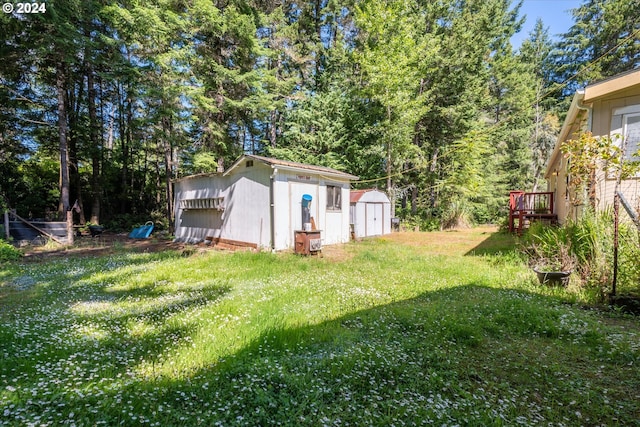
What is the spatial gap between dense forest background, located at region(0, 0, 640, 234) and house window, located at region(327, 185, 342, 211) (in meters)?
5.90

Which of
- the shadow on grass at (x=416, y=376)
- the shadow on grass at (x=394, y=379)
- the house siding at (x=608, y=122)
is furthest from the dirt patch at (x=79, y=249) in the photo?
the house siding at (x=608, y=122)

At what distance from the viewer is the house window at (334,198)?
37.0 ft

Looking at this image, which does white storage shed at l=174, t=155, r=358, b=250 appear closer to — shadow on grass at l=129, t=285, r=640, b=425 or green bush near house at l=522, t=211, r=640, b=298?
shadow on grass at l=129, t=285, r=640, b=425

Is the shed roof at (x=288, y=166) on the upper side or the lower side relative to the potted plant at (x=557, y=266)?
upper

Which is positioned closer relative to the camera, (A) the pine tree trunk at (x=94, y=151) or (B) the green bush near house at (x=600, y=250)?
(B) the green bush near house at (x=600, y=250)

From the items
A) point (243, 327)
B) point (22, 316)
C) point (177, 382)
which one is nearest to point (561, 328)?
point (243, 327)

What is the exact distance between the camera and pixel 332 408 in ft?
6.94

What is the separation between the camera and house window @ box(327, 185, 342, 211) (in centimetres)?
1128

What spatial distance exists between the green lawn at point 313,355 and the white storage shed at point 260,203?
4.16 metres

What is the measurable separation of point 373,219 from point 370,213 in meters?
0.42

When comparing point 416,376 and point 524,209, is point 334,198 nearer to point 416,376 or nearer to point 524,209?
point 524,209

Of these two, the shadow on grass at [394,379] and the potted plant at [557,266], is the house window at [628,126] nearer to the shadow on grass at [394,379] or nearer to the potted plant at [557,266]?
the potted plant at [557,266]

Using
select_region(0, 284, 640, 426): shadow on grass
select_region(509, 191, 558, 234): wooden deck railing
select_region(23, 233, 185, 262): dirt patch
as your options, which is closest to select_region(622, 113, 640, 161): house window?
select_region(0, 284, 640, 426): shadow on grass

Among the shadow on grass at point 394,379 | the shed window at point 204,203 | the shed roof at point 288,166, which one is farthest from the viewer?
the shed window at point 204,203
